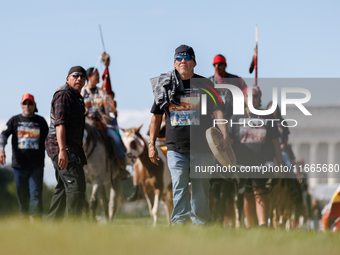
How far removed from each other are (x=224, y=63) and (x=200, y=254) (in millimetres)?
6641

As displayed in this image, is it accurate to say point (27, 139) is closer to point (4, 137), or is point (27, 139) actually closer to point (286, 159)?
point (4, 137)

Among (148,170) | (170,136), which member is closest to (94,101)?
(148,170)

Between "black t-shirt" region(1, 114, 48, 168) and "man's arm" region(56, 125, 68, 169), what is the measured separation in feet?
10.4

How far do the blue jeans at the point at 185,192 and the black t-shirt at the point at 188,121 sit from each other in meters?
0.12

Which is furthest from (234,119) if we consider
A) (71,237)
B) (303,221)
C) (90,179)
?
(303,221)

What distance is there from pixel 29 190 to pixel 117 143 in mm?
4112

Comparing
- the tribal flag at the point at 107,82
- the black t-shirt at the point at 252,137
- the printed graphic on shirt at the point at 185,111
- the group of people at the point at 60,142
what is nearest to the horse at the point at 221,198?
the black t-shirt at the point at 252,137

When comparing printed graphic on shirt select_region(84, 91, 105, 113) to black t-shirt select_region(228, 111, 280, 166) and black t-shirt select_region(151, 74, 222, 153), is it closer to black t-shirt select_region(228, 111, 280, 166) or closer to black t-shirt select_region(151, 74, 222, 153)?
black t-shirt select_region(228, 111, 280, 166)

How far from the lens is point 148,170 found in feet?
47.0

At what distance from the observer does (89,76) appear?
1304cm

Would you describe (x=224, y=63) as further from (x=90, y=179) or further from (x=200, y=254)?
(x=200, y=254)

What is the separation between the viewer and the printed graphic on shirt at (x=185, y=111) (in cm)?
676

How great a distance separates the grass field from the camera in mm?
4406

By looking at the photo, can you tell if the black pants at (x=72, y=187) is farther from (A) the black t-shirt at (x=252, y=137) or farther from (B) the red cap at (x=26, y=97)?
(A) the black t-shirt at (x=252, y=137)
